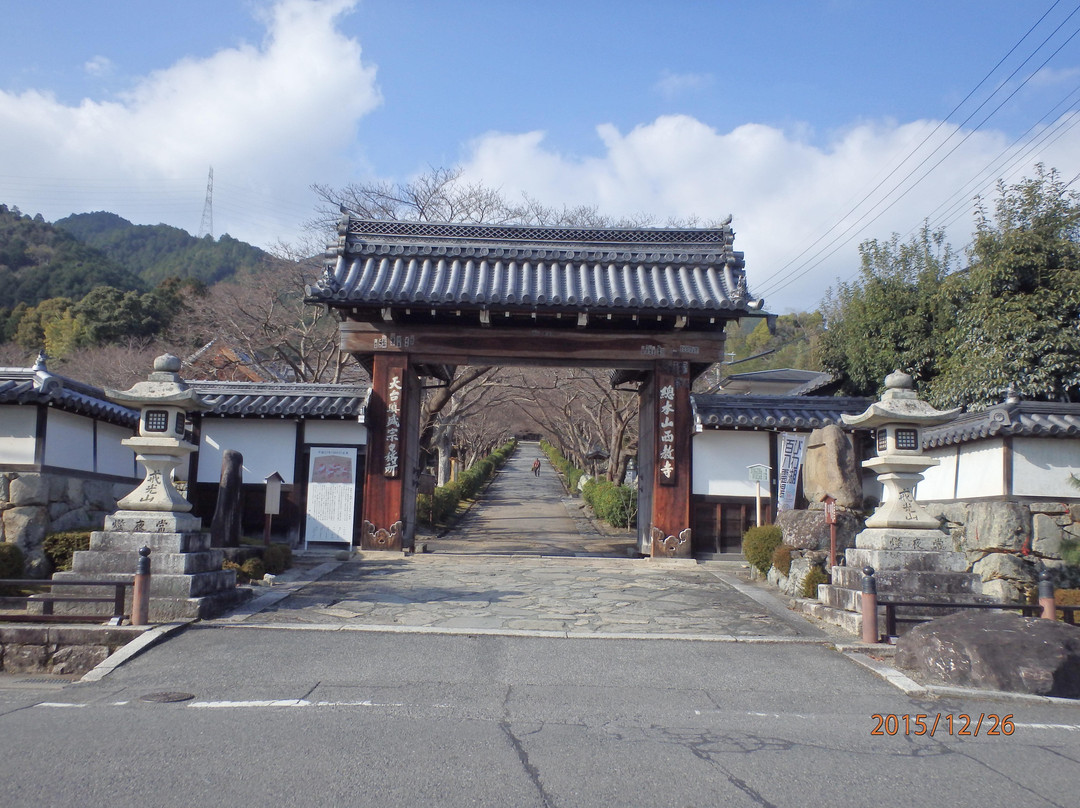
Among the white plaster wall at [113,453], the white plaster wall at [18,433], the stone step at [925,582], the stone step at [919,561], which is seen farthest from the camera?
the white plaster wall at [113,453]

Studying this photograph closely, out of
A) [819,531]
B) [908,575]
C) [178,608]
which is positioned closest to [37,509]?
[178,608]

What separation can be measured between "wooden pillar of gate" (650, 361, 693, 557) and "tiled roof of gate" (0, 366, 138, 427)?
10.4 m

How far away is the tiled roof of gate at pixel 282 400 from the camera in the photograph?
53.0 ft

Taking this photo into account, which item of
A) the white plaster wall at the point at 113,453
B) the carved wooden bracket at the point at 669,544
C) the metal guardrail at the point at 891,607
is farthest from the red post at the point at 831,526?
the white plaster wall at the point at 113,453

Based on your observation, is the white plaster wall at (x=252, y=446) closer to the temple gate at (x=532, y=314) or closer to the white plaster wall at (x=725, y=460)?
the temple gate at (x=532, y=314)

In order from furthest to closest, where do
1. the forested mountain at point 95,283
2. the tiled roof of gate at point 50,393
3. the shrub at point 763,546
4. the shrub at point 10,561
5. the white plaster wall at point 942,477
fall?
1. the forested mountain at point 95,283
2. the white plaster wall at point 942,477
3. the shrub at point 763,546
4. the tiled roof of gate at point 50,393
5. the shrub at point 10,561

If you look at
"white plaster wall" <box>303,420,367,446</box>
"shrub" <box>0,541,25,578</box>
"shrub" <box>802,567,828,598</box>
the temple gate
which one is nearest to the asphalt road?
"shrub" <box>802,567,828,598</box>

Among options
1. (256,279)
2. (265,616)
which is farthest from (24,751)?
(256,279)

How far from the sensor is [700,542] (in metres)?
16.7

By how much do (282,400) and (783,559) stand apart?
34.1ft

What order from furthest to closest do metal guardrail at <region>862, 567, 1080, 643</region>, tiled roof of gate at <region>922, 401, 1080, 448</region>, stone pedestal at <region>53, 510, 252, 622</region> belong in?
tiled roof of gate at <region>922, 401, 1080, 448</region>
stone pedestal at <region>53, 510, 252, 622</region>
metal guardrail at <region>862, 567, 1080, 643</region>

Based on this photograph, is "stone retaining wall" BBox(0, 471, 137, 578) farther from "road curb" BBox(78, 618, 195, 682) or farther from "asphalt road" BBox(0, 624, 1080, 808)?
"asphalt road" BBox(0, 624, 1080, 808)

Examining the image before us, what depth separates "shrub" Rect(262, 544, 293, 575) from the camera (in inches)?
513

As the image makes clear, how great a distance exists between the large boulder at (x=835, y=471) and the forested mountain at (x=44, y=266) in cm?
4936
